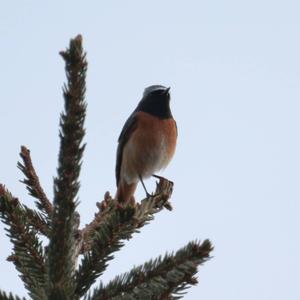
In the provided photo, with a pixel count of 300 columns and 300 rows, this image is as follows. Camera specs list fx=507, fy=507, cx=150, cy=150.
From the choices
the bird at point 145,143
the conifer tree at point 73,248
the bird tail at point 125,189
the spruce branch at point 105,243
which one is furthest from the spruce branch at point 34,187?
the bird tail at point 125,189

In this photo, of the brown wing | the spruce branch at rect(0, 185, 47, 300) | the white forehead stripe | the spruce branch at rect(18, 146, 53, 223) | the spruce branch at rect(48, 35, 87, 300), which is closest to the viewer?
the spruce branch at rect(48, 35, 87, 300)

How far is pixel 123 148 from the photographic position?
8.93 metres

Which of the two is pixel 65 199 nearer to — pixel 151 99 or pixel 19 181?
pixel 19 181

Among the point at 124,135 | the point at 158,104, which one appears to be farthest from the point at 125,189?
the point at 158,104

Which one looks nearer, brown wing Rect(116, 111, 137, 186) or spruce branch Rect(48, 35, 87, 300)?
spruce branch Rect(48, 35, 87, 300)

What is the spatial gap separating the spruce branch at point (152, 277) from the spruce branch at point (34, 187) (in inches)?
45.2

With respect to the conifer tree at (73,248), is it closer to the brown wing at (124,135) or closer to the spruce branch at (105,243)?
the spruce branch at (105,243)

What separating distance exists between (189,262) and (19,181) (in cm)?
160

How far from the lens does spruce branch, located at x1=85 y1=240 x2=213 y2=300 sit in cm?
236

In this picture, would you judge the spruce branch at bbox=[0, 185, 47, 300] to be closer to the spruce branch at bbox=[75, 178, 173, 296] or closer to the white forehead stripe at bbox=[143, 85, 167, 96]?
the spruce branch at bbox=[75, 178, 173, 296]

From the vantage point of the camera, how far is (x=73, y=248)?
2.47 meters

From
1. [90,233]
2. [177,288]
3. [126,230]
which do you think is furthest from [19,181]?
[177,288]

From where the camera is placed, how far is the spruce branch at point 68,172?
6.82 feet

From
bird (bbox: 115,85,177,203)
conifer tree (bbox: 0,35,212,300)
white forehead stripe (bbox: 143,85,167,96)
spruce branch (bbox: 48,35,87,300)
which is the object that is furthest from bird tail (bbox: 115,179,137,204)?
spruce branch (bbox: 48,35,87,300)
